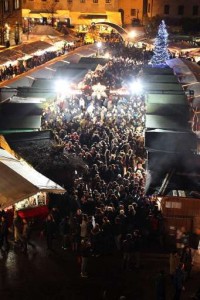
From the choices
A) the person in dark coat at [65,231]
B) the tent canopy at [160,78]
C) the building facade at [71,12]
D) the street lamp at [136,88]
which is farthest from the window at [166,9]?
the person in dark coat at [65,231]

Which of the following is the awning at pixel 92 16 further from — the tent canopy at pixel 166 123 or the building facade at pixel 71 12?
the tent canopy at pixel 166 123

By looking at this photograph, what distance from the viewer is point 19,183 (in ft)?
40.9

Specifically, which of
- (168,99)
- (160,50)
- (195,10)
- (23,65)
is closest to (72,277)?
(168,99)

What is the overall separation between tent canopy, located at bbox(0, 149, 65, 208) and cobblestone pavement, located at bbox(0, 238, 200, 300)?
1.33 metres

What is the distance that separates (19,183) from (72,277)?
2863 millimetres

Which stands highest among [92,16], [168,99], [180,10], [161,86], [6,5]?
[180,10]

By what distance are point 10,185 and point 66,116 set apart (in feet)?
30.8

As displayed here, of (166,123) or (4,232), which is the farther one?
(166,123)

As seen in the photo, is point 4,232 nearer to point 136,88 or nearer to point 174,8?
point 136,88

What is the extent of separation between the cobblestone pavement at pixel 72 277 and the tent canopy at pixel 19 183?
4.38 feet

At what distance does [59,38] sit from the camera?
135 feet

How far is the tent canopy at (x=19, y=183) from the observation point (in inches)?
469

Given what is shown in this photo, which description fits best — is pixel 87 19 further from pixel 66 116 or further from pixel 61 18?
pixel 66 116

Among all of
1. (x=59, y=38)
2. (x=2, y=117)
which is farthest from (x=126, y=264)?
(x=59, y=38)
